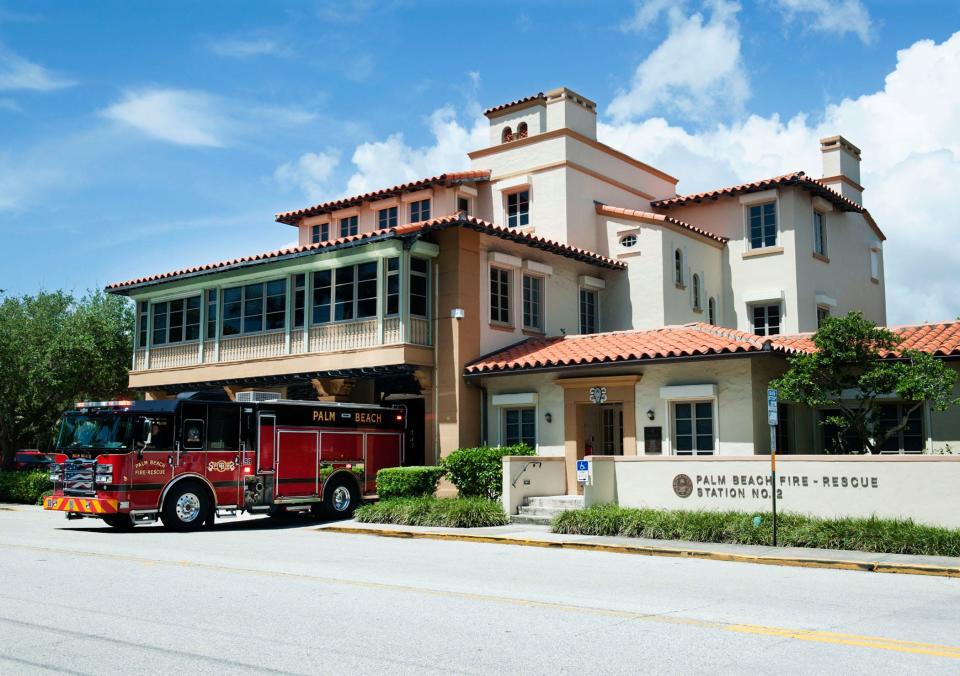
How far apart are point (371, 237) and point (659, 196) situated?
13492mm

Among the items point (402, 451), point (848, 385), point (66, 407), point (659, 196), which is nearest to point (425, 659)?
point (848, 385)

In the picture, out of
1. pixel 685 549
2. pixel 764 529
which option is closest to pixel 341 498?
pixel 685 549

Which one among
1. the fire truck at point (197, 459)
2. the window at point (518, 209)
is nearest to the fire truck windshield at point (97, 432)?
the fire truck at point (197, 459)

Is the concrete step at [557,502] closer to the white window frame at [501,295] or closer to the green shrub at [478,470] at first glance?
the green shrub at [478,470]

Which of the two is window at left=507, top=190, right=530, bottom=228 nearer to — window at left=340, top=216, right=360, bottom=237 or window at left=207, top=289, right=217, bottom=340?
window at left=340, top=216, right=360, bottom=237

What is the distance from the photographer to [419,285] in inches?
944

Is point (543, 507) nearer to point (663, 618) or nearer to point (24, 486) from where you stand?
point (663, 618)

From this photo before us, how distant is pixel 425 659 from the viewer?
7148mm

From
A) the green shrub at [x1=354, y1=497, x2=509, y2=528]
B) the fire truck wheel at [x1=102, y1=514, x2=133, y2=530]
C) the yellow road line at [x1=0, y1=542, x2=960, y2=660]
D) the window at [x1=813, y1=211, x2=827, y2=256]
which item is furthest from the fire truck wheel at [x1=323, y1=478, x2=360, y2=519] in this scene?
the window at [x1=813, y1=211, x2=827, y2=256]

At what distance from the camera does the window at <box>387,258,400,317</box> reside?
23.5 meters

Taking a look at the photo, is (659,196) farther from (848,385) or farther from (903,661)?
(903,661)

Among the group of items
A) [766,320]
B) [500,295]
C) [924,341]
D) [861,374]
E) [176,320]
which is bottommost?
[861,374]

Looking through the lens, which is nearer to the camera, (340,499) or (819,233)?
(340,499)

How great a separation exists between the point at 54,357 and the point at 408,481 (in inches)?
651
